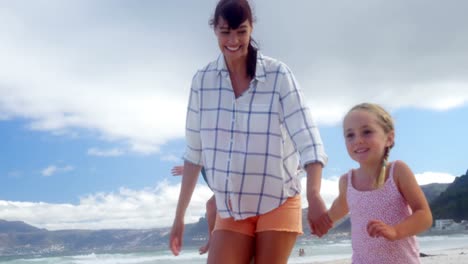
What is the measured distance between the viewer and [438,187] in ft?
341

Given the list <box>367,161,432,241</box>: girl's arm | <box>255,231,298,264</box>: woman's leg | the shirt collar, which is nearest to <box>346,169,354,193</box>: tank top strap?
<box>367,161,432,241</box>: girl's arm

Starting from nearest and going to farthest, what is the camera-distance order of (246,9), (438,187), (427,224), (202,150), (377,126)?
(427,224), (377,126), (246,9), (202,150), (438,187)

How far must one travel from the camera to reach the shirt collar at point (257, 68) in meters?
2.91

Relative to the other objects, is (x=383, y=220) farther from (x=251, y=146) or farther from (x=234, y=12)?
(x=234, y=12)

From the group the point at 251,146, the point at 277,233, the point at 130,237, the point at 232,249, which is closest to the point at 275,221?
the point at 277,233

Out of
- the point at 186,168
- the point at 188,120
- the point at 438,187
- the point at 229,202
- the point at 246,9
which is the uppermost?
the point at 438,187

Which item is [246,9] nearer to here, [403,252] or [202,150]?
[202,150]

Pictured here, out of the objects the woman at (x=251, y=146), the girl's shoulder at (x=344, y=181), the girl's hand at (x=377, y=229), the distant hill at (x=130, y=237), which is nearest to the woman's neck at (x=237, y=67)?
the woman at (x=251, y=146)

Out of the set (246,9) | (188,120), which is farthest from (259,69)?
(188,120)

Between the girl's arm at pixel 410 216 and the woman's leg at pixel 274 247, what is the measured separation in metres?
0.59

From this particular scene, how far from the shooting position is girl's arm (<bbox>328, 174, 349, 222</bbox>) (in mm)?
2773

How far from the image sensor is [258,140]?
279 centimetres

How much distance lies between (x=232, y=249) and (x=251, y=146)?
510 mm

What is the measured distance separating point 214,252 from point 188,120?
2.41ft
